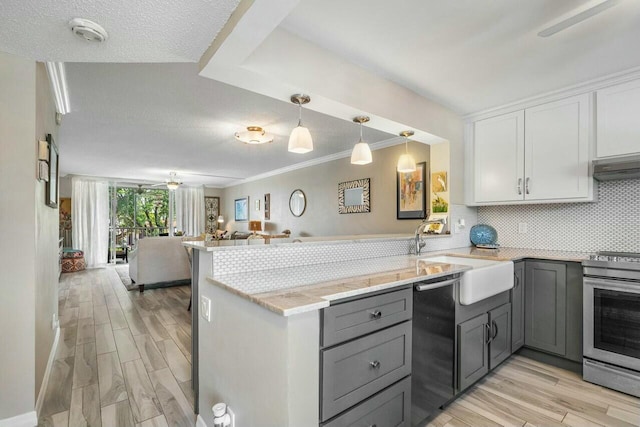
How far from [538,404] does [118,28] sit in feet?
10.5

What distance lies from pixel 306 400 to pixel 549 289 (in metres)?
2.39

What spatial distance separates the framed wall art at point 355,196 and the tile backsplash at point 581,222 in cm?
167

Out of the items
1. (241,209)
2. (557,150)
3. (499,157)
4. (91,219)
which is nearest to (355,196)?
(499,157)

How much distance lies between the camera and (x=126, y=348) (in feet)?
8.73

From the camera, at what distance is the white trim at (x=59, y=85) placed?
2091mm

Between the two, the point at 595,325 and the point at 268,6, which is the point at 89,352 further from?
the point at 595,325

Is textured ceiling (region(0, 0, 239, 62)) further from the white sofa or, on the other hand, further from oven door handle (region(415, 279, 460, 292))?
the white sofa

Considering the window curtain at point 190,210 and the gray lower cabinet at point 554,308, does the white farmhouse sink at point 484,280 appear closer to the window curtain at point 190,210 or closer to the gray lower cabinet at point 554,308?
the gray lower cabinet at point 554,308

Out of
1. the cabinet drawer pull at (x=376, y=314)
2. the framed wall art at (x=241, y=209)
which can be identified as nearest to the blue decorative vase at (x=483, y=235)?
the cabinet drawer pull at (x=376, y=314)

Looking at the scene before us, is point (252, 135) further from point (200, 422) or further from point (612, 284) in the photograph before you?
point (612, 284)

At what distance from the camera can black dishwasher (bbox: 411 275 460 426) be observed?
59.6 inches

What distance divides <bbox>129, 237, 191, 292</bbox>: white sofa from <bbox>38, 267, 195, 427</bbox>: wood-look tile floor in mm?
633

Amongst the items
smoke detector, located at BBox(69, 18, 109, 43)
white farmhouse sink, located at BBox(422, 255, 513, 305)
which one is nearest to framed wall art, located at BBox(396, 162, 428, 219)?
white farmhouse sink, located at BBox(422, 255, 513, 305)

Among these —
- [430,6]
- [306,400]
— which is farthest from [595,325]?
[430,6]
